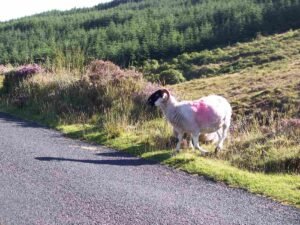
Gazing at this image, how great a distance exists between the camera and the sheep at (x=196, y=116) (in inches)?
458

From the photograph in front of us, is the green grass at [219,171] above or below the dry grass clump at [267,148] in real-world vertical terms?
above

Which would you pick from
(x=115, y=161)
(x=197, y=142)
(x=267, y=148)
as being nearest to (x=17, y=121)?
(x=115, y=161)

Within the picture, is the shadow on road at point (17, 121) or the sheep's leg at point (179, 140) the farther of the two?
the shadow on road at point (17, 121)

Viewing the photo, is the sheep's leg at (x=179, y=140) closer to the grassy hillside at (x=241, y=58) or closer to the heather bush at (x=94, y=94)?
the heather bush at (x=94, y=94)

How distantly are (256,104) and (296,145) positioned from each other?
318 inches

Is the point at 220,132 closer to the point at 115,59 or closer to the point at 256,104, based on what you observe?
the point at 256,104

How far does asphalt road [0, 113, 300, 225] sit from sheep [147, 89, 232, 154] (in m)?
1.25

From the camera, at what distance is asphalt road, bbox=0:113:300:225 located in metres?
7.68

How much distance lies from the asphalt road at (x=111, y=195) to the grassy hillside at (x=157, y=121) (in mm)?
580

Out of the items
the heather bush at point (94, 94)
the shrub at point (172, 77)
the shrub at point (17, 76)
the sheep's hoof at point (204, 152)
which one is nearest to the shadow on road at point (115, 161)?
the sheep's hoof at point (204, 152)

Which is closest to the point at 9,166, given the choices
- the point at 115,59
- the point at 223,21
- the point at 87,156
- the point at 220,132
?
the point at 87,156

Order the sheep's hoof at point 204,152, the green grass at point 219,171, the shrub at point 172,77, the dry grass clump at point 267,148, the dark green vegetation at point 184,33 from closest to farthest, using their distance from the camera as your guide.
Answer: the green grass at point 219,171 < the dry grass clump at point 267,148 < the sheep's hoof at point 204,152 < the shrub at point 172,77 < the dark green vegetation at point 184,33

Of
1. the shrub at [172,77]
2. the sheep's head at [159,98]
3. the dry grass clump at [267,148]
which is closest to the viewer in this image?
the dry grass clump at [267,148]

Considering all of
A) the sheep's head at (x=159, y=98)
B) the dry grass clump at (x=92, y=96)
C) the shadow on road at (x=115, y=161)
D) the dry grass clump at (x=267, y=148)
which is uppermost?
the sheep's head at (x=159, y=98)
